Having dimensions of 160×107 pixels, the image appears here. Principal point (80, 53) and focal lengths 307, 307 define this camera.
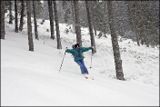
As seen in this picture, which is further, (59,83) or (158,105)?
(59,83)

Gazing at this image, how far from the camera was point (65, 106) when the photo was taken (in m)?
8.99

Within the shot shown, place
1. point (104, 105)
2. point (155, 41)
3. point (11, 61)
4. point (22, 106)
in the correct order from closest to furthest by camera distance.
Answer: point (22, 106), point (104, 105), point (11, 61), point (155, 41)

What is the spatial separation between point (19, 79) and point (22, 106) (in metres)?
2.88

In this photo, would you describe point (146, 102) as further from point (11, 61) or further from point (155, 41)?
point (155, 41)

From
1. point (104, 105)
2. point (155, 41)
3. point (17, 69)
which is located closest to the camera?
point (104, 105)

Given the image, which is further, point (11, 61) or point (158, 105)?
point (11, 61)

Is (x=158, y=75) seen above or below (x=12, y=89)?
below

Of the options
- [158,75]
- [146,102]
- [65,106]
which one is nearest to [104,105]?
[65,106]

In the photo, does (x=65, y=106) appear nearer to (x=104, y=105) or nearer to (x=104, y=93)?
(x=104, y=105)

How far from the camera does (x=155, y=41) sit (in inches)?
1991

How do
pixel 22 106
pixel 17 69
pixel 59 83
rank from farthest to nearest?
pixel 17 69 < pixel 59 83 < pixel 22 106

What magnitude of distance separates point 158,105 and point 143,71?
10.7m

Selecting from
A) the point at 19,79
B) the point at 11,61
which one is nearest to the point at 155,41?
the point at 11,61

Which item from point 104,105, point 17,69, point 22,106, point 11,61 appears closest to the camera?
point 22,106
